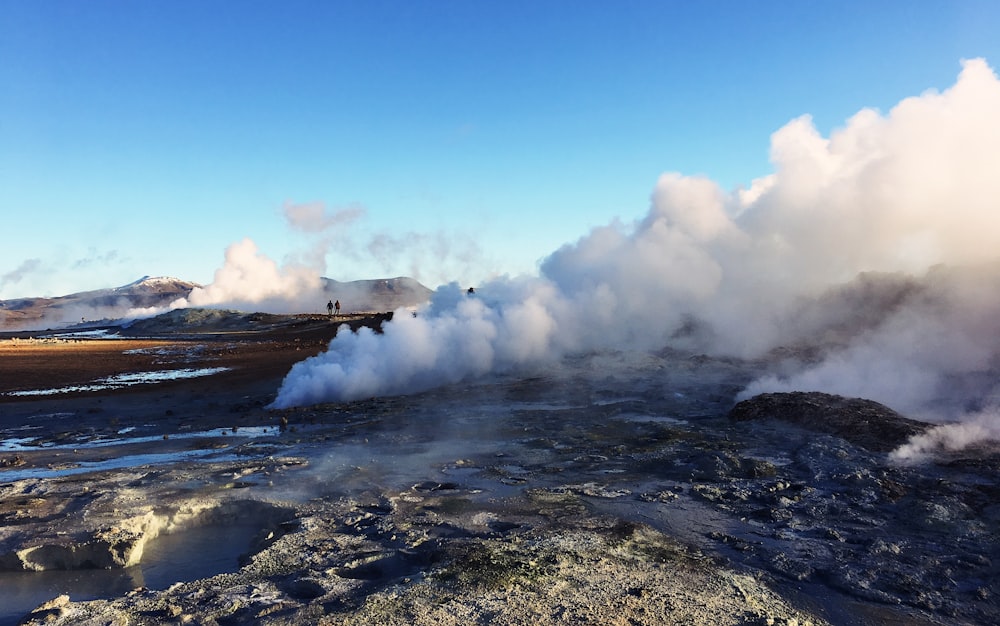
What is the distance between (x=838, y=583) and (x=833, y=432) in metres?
5.63

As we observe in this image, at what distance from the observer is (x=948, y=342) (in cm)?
1387

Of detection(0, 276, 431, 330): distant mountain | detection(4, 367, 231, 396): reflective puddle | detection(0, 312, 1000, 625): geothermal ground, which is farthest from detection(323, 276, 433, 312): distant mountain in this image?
detection(0, 312, 1000, 625): geothermal ground

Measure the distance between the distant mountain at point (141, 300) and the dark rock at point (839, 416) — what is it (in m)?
84.2

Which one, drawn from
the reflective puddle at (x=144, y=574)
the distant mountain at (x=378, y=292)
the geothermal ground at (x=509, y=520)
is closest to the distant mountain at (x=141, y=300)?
the distant mountain at (x=378, y=292)

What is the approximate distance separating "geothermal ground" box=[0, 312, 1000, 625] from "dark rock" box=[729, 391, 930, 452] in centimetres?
5

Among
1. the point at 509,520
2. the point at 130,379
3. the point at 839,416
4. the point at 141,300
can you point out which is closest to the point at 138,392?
the point at 130,379

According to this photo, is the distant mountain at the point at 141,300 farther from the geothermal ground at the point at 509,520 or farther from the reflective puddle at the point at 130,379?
the geothermal ground at the point at 509,520

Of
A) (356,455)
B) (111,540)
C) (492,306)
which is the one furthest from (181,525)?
(492,306)

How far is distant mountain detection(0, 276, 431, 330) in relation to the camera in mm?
99750

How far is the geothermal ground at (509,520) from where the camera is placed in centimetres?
434

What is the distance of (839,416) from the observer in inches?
392

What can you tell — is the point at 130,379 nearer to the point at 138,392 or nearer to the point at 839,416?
the point at 138,392

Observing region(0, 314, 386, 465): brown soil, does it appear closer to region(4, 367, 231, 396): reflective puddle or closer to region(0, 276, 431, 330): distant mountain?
region(4, 367, 231, 396): reflective puddle

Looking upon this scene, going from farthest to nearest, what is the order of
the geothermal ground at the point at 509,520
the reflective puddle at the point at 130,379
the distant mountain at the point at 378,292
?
the distant mountain at the point at 378,292 < the reflective puddle at the point at 130,379 < the geothermal ground at the point at 509,520
